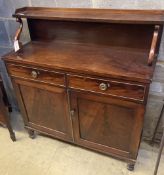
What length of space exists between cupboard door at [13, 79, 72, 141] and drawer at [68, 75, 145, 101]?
13cm

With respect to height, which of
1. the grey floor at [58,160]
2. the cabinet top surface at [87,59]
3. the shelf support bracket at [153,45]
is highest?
the shelf support bracket at [153,45]

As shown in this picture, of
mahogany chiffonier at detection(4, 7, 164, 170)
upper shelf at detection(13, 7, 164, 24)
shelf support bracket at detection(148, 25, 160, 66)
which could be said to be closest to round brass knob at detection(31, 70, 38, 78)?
mahogany chiffonier at detection(4, 7, 164, 170)

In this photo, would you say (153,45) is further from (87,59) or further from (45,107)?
(45,107)

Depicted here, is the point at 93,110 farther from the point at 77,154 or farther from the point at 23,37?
the point at 23,37

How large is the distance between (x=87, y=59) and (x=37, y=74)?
0.35 m

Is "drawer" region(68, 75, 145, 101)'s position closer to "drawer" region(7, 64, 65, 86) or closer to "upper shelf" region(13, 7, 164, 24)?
"drawer" region(7, 64, 65, 86)

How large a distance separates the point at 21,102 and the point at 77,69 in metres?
0.67

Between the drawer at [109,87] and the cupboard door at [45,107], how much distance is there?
129 millimetres

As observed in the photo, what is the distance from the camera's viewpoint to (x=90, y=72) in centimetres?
114

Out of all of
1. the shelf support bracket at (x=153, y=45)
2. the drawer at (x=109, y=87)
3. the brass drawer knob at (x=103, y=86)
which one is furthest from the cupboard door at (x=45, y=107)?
the shelf support bracket at (x=153, y=45)

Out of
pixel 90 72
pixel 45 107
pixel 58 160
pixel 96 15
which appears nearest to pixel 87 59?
pixel 90 72

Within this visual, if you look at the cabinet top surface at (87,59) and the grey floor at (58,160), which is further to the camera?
the grey floor at (58,160)

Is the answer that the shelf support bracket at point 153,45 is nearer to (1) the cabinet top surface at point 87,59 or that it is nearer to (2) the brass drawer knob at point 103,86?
(1) the cabinet top surface at point 87,59

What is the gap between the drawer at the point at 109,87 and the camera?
1.10 m
